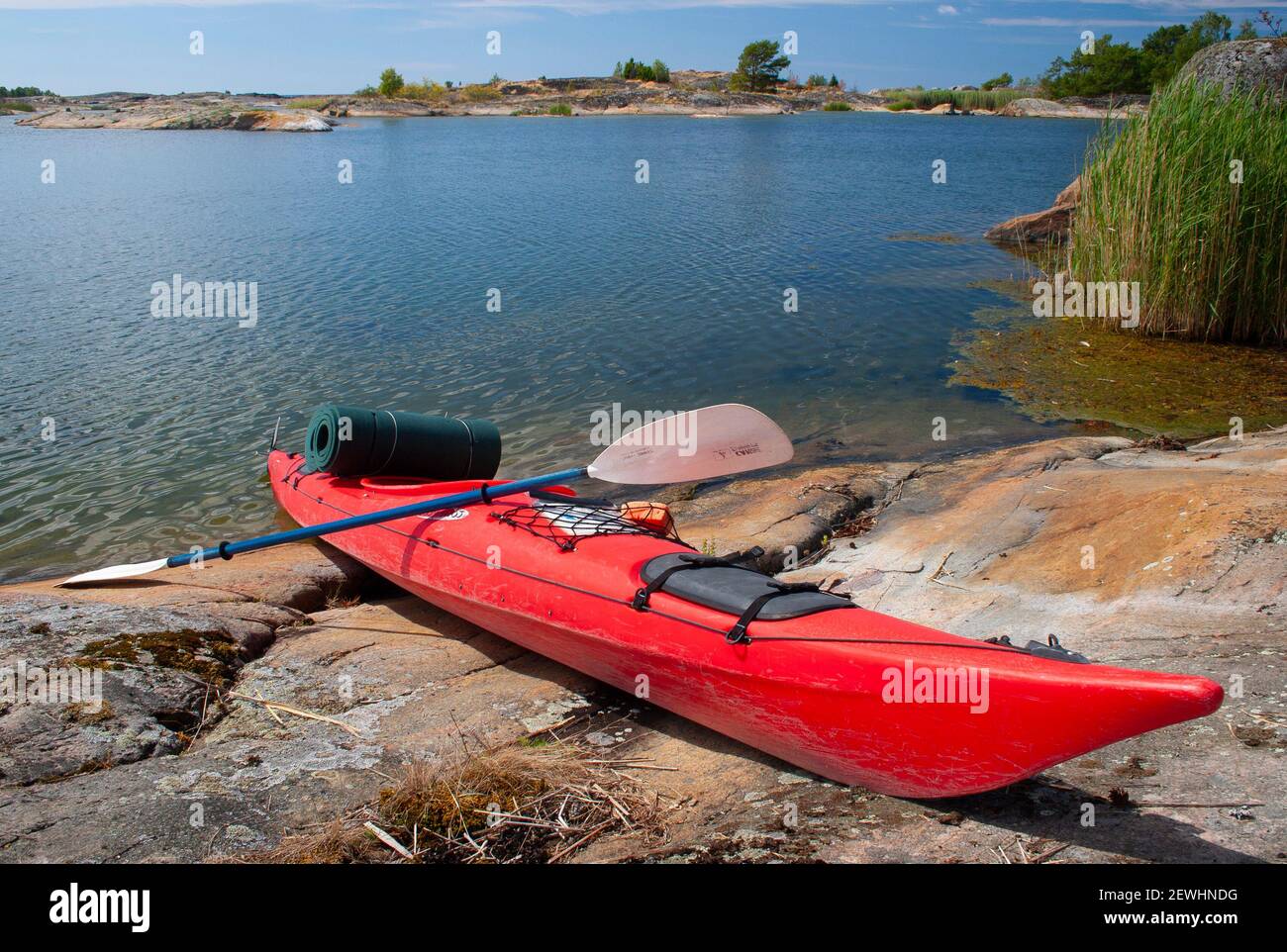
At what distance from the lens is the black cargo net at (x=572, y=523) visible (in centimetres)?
465

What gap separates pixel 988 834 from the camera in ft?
9.70

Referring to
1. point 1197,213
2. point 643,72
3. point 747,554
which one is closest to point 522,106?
point 643,72

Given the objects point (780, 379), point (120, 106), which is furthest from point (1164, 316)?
point (120, 106)

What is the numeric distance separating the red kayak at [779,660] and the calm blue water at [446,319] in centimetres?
324

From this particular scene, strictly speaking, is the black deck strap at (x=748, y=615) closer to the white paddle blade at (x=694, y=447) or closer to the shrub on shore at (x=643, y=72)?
the white paddle blade at (x=694, y=447)

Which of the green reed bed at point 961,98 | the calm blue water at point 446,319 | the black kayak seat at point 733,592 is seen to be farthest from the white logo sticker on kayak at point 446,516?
the green reed bed at point 961,98

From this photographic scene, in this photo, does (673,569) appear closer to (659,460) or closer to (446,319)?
(659,460)

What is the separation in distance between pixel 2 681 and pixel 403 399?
19.0 ft

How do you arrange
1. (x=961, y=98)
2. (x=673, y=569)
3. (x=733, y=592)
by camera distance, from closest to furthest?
(x=733, y=592), (x=673, y=569), (x=961, y=98)

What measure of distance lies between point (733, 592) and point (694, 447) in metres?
1.55

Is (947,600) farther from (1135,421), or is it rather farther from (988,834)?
(1135,421)

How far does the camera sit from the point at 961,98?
70.2m

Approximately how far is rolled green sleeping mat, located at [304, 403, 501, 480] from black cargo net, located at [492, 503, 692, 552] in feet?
3.91
